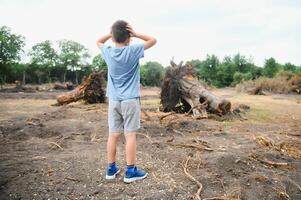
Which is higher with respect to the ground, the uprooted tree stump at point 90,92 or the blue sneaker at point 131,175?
the uprooted tree stump at point 90,92

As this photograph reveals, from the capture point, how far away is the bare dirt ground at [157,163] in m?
4.04

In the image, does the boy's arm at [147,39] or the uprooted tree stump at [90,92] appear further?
the uprooted tree stump at [90,92]

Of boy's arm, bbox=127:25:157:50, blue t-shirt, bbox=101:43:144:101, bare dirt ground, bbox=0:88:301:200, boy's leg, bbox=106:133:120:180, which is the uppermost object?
boy's arm, bbox=127:25:157:50

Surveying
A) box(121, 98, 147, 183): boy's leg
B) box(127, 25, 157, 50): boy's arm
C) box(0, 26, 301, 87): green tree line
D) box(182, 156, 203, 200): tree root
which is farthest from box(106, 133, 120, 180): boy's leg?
box(0, 26, 301, 87): green tree line

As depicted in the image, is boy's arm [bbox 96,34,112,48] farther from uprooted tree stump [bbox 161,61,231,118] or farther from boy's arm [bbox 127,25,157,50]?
uprooted tree stump [bbox 161,61,231,118]

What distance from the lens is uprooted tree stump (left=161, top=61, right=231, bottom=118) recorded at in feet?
34.6

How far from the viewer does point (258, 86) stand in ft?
82.1

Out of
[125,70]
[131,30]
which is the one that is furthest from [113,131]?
[131,30]

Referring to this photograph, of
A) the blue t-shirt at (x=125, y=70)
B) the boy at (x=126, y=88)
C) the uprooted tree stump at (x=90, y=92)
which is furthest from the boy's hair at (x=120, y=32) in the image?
the uprooted tree stump at (x=90, y=92)

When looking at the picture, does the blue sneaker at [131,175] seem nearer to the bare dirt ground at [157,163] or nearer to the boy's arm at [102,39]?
the bare dirt ground at [157,163]

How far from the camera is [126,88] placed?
4203 mm

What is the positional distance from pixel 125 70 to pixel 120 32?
42 cm

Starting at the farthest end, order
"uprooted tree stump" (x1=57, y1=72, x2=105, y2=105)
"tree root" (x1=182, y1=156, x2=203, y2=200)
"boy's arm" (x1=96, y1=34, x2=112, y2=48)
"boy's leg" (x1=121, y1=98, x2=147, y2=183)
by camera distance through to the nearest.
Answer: "uprooted tree stump" (x1=57, y1=72, x2=105, y2=105) < "boy's arm" (x1=96, y1=34, x2=112, y2=48) < "boy's leg" (x1=121, y1=98, x2=147, y2=183) < "tree root" (x1=182, y1=156, x2=203, y2=200)

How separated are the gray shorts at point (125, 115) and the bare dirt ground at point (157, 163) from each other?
61 cm
